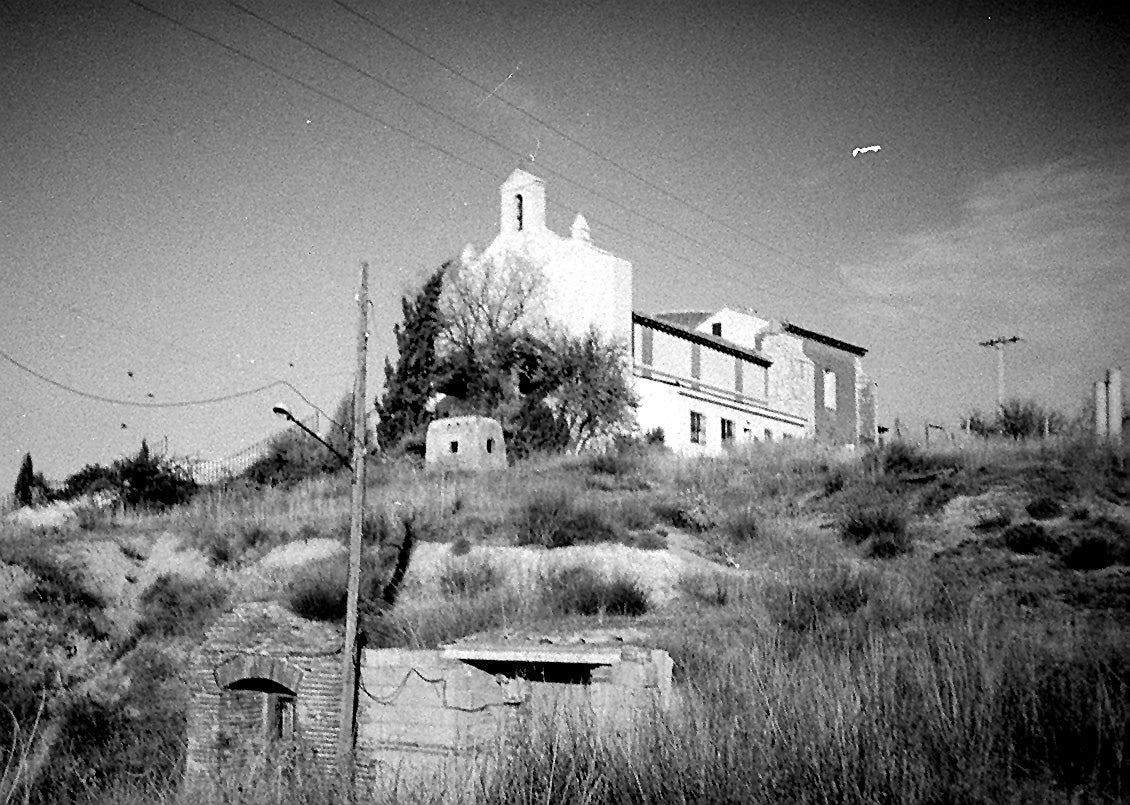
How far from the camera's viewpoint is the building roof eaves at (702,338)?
4481 centimetres

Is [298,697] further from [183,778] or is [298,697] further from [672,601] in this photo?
[672,601]

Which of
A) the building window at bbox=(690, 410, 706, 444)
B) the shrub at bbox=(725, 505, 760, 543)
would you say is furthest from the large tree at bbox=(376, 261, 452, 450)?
the shrub at bbox=(725, 505, 760, 543)

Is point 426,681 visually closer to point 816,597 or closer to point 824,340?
point 816,597

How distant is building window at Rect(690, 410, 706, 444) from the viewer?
4503 centimetres

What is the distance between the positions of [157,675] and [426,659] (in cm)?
1021

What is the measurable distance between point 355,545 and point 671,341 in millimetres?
31080

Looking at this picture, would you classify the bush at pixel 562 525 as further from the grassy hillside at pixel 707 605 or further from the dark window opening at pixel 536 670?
the dark window opening at pixel 536 670

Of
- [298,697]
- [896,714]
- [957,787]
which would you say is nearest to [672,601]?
[298,697]

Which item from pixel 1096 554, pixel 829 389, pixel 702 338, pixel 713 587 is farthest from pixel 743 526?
pixel 829 389

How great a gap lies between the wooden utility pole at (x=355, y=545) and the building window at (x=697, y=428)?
2896 centimetres

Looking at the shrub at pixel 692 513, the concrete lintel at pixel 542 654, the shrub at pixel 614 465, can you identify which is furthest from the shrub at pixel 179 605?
the concrete lintel at pixel 542 654

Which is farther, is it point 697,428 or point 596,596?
point 697,428

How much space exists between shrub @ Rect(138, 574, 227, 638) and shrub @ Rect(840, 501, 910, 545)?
1441cm

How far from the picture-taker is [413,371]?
42.8m
